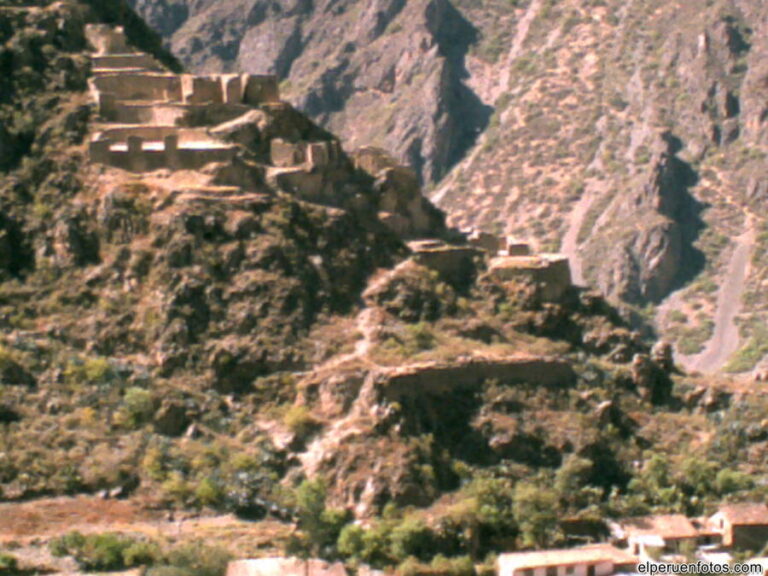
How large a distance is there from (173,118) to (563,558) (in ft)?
71.5

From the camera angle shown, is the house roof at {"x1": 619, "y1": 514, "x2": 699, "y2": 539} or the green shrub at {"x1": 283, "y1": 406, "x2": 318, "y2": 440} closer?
the house roof at {"x1": 619, "y1": 514, "x2": 699, "y2": 539}

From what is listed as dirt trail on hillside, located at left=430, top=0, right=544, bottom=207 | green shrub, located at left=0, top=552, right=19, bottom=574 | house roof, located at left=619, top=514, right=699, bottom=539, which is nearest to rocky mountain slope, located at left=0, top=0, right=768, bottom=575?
house roof, located at left=619, top=514, right=699, bottom=539

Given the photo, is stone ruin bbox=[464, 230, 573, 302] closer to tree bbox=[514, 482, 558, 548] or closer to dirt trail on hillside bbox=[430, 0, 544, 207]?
tree bbox=[514, 482, 558, 548]

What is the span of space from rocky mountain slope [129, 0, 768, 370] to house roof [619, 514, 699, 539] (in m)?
62.8

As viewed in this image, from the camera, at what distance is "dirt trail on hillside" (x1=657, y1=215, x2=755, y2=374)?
423 ft

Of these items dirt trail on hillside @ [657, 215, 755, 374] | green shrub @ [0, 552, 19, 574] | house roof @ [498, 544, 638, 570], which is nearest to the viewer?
green shrub @ [0, 552, 19, 574]

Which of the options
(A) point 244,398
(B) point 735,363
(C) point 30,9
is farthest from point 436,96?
(A) point 244,398

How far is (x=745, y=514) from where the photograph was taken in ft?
227

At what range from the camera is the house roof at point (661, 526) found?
222 ft

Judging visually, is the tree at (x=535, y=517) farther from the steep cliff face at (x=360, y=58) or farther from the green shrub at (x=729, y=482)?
the steep cliff face at (x=360, y=58)

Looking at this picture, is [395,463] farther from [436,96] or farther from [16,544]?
[436,96]

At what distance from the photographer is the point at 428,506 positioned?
68062 millimetres

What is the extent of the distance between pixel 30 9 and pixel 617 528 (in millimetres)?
29684

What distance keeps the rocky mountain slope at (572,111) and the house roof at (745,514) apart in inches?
2417
